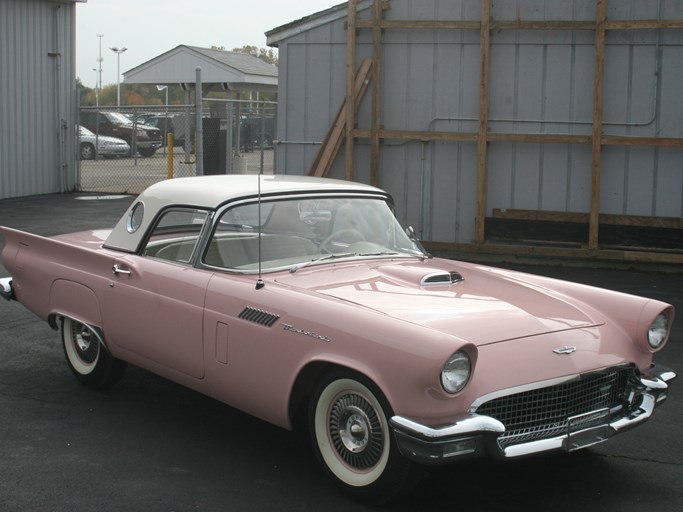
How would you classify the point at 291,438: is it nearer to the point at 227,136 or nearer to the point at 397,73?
the point at 397,73

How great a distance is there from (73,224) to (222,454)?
10.8m

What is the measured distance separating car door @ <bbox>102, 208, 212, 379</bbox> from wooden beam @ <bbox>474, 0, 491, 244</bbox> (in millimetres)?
7031

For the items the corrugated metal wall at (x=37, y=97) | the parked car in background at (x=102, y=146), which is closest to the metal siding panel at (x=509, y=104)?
the corrugated metal wall at (x=37, y=97)

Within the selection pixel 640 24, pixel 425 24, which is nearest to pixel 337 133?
pixel 425 24

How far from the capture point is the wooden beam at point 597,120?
11.8m

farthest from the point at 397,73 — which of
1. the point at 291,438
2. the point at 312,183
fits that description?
the point at 291,438

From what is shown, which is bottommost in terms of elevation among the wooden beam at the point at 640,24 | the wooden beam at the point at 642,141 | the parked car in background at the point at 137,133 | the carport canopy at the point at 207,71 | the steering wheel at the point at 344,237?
the steering wheel at the point at 344,237

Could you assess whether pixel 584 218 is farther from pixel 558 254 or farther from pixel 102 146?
pixel 102 146

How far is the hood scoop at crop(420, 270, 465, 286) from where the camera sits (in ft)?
16.9

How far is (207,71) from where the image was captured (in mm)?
26750

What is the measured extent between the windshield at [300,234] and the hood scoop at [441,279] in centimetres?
51

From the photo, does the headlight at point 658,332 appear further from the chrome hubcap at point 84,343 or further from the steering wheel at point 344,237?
the chrome hubcap at point 84,343

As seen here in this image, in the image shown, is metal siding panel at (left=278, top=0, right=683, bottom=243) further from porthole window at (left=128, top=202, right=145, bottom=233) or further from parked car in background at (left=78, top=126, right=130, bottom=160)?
parked car in background at (left=78, top=126, right=130, bottom=160)

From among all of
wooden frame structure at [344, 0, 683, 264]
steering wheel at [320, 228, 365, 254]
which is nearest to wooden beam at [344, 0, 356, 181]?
wooden frame structure at [344, 0, 683, 264]
